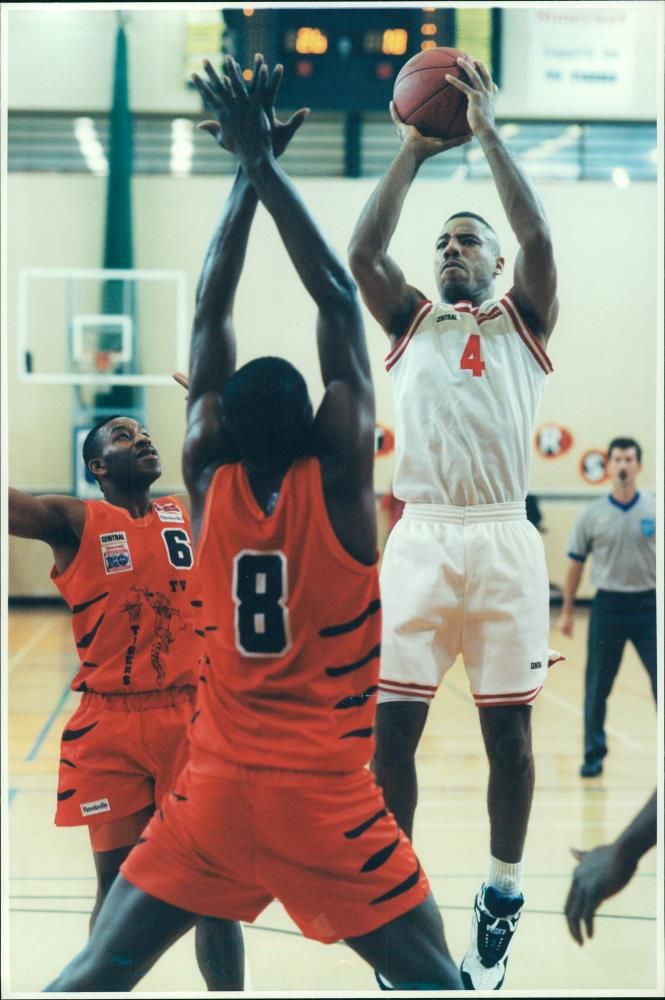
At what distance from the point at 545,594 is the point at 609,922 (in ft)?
7.19

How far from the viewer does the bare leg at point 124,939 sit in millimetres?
2711

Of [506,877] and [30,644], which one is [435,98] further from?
[30,644]

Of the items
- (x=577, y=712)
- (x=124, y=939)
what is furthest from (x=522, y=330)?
(x=577, y=712)

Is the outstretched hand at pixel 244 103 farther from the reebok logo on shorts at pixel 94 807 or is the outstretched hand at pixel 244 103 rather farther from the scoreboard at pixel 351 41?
the reebok logo on shorts at pixel 94 807

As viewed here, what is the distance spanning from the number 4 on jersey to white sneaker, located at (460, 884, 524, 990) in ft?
5.26

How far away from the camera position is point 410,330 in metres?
3.72

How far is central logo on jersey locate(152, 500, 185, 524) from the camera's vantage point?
12.9ft

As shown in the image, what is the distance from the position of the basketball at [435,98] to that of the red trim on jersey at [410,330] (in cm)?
51

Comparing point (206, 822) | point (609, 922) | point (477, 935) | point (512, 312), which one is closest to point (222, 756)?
point (206, 822)

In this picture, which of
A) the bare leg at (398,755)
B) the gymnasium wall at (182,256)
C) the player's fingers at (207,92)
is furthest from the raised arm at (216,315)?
the gymnasium wall at (182,256)

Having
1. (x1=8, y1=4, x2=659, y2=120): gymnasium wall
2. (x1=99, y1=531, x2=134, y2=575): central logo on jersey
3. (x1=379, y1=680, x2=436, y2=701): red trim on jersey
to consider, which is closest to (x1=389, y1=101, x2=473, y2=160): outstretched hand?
(x1=8, y1=4, x2=659, y2=120): gymnasium wall

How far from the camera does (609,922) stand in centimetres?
516

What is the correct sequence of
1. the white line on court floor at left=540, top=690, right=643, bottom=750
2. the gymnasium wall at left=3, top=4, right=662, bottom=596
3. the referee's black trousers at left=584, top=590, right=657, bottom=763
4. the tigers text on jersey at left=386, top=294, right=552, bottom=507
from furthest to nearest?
the gymnasium wall at left=3, top=4, right=662, bottom=596
the white line on court floor at left=540, top=690, right=643, bottom=750
the referee's black trousers at left=584, top=590, right=657, bottom=763
the tigers text on jersey at left=386, top=294, right=552, bottom=507

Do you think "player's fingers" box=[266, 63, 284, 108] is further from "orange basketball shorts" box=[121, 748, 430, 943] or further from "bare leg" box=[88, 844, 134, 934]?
"bare leg" box=[88, 844, 134, 934]
